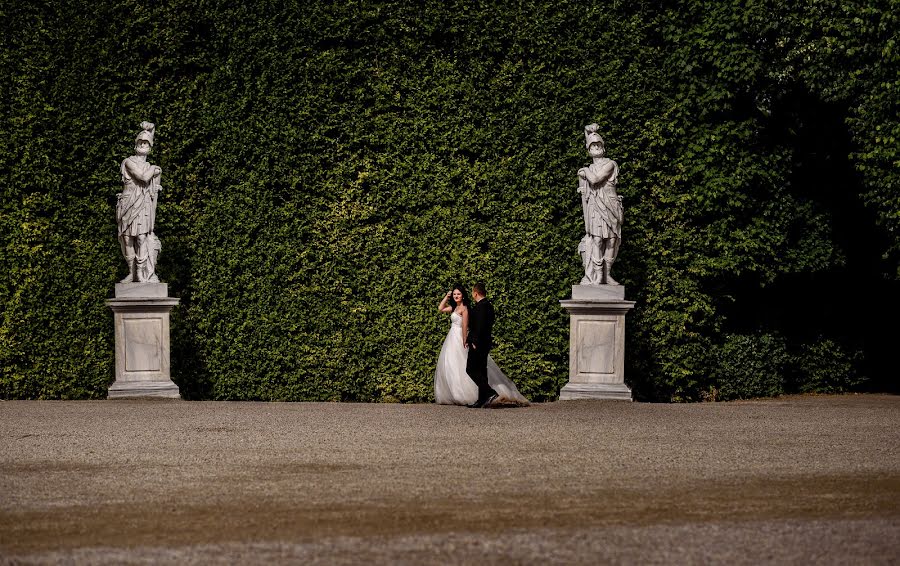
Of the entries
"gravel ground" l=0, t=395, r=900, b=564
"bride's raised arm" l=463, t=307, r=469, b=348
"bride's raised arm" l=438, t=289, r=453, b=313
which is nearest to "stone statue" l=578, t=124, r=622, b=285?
"bride's raised arm" l=463, t=307, r=469, b=348

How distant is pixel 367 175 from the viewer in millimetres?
15906

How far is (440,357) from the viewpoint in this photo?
14.4m

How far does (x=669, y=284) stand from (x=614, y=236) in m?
1.84

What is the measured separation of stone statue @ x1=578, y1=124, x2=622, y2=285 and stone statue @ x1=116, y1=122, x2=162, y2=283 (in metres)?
5.65

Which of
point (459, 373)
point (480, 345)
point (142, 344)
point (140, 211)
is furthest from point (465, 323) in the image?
point (140, 211)

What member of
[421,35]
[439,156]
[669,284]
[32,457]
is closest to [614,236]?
[669,284]

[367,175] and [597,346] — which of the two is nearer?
[597,346]

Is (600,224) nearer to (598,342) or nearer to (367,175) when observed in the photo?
(598,342)

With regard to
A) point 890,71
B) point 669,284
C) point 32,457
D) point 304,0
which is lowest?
point 32,457

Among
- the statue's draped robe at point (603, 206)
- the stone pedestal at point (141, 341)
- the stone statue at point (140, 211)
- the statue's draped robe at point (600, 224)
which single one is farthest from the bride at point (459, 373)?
the stone statue at point (140, 211)

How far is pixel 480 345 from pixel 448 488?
5.86 metres

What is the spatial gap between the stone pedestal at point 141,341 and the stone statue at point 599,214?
18.2 feet

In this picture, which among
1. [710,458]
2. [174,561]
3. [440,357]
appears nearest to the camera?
[174,561]

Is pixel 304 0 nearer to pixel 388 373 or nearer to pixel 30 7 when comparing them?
pixel 30 7
